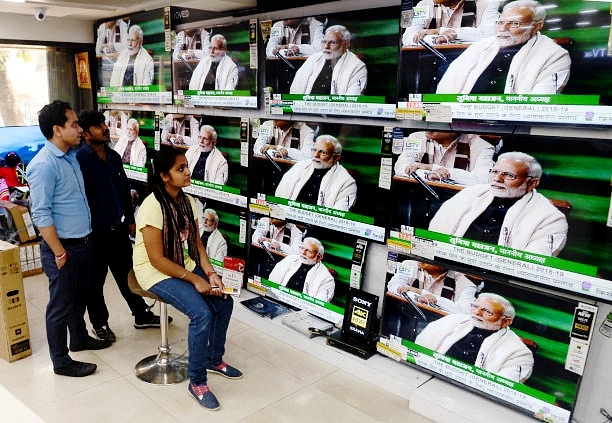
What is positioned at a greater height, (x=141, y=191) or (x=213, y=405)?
(x=141, y=191)

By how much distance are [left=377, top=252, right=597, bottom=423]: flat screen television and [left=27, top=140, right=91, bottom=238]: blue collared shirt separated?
71.8 inches

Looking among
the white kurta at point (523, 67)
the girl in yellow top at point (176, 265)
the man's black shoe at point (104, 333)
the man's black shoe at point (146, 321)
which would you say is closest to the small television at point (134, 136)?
the man's black shoe at point (146, 321)

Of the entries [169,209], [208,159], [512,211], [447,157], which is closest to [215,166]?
[208,159]

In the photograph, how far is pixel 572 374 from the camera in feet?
7.49

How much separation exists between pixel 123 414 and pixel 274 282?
142cm

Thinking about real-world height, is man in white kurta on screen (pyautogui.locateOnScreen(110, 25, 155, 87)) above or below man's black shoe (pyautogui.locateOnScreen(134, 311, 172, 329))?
above

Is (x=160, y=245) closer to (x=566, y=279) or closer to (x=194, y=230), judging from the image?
(x=194, y=230)

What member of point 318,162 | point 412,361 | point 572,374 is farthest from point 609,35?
point 412,361

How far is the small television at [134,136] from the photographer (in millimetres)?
4648

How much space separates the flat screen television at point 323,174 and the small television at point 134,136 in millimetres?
1458

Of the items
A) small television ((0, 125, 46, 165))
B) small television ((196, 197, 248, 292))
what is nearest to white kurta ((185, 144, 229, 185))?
small television ((196, 197, 248, 292))

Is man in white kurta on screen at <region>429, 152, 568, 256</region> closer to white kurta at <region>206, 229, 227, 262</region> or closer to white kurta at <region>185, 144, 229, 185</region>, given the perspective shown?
white kurta at <region>185, 144, 229, 185</region>

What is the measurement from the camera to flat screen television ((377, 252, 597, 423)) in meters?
2.30

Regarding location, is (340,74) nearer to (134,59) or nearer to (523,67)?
(523,67)
